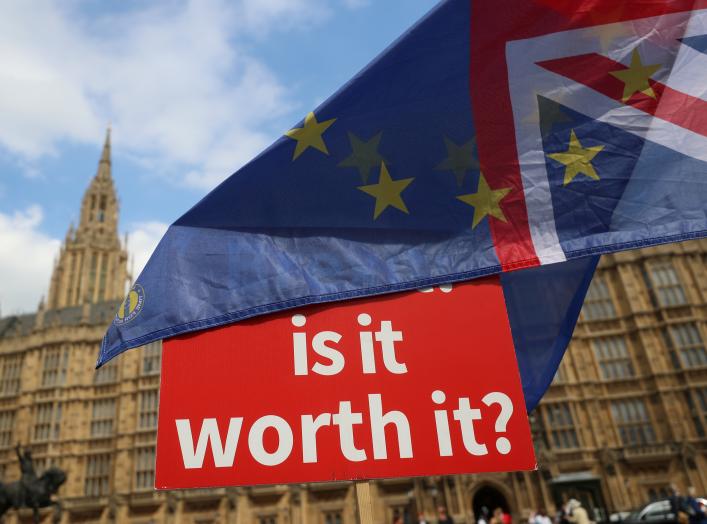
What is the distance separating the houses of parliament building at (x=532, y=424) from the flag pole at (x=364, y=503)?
20.2 meters

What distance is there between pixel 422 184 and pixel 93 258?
5574 cm

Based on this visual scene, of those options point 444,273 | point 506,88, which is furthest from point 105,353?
point 506,88

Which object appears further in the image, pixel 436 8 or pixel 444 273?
pixel 436 8

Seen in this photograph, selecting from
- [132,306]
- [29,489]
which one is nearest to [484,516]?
[29,489]

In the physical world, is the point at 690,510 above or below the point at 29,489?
below

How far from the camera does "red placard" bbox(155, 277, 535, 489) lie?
309cm

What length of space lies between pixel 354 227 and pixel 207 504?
28.4 m

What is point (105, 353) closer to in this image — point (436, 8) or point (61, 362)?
point (436, 8)

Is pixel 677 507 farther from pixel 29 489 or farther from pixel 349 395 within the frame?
pixel 29 489

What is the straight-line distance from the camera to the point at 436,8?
3818 millimetres

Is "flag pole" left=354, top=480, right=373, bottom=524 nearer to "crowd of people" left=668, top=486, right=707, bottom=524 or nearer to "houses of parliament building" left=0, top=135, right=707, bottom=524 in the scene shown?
"crowd of people" left=668, top=486, right=707, bottom=524

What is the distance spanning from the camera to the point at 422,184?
12.2 feet

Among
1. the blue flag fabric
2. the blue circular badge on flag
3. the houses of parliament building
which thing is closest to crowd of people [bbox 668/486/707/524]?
the houses of parliament building

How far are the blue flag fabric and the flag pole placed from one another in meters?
1.18
